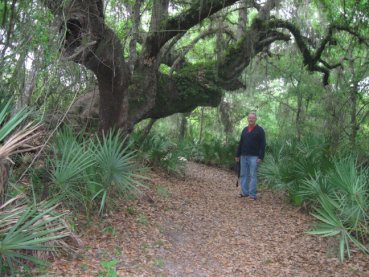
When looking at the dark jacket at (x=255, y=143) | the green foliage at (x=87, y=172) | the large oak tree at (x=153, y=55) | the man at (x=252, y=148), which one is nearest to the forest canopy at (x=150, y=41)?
the large oak tree at (x=153, y=55)

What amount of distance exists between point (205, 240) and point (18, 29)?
4.36 meters

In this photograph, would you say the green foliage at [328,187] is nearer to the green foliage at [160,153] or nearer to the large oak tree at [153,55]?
the green foliage at [160,153]

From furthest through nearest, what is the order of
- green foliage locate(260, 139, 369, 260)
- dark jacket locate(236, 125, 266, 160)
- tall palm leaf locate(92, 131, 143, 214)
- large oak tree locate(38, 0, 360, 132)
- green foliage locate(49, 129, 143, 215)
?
dark jacket locate(236, 125, 266, 160) < large oak tree locate(38, 0, 360, 132) < tall palm leaf locate(92, 131, 143, 214) < green foliage locate(49, 129, 143, 215) < green foliage locate(260, 139, 369, 260)

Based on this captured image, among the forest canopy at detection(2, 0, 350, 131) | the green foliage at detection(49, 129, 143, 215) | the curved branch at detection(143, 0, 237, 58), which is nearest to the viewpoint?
the green foliage at detection(49, 129, 143, 215)

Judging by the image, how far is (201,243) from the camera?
6.95 meters

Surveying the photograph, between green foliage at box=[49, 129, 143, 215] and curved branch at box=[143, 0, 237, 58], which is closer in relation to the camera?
green foliage at box=[49, 129, 143, 215]

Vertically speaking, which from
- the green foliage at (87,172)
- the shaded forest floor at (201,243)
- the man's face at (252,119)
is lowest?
the shaded forest floor at (201,243)

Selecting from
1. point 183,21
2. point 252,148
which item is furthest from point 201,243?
point 183,21

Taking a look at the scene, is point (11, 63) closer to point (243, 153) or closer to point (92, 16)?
point (92, 16)

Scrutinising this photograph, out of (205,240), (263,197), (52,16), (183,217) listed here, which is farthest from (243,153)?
(52,16)

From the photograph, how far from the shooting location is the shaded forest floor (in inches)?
223

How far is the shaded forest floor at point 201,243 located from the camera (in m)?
5.68

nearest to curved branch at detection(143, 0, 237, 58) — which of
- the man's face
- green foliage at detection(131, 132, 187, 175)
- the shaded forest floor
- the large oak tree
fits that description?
the large oak tree

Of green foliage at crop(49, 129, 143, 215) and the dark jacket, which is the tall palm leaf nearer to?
green foliage at crop(49, 129, 143, 215)
